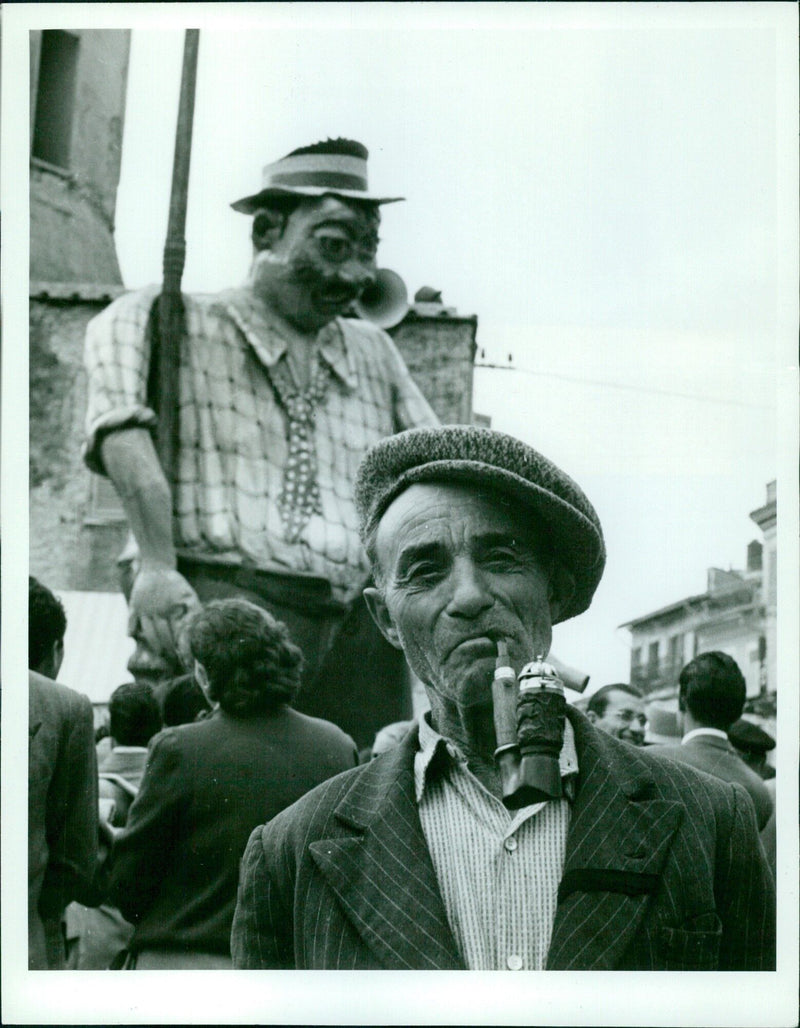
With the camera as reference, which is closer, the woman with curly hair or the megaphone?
the woman with curly hair

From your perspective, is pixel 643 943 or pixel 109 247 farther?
pixel 109 247

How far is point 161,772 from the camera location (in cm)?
309

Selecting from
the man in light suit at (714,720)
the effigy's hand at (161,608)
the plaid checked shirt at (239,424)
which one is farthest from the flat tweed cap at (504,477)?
the effigy's hand at (161,608)

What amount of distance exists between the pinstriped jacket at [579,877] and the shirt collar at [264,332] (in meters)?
1.41

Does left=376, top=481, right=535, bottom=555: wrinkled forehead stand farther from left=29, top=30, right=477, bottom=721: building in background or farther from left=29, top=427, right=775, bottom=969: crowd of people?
left=29, top=30, right=477, bottom=721: building in background

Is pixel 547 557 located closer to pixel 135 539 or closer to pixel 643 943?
pixel 643 943

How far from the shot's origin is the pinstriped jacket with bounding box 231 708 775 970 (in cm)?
240

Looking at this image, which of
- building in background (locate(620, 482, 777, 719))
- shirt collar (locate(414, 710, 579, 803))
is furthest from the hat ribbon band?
shirt collar (locate(414, 710, 579, 803))

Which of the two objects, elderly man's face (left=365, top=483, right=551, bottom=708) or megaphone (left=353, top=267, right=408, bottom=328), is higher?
megaphone (left=353, top=267, right=408, bottom=328)

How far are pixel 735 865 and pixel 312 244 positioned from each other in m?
1.91

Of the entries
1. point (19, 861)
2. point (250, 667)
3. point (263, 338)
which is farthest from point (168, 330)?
point (19, 861)

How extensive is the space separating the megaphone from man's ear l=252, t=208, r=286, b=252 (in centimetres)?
26

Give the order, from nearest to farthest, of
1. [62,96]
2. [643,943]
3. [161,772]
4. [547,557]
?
[643,943] → [547,557] → [161,772] → [62,96]

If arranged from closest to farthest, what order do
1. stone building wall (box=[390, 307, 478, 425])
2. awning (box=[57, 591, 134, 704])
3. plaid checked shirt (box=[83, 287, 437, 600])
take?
awning (box=[57, 591, 134, 704]) < plaid checked shirt (box=[83, 287, 437, 600]) < stone building wall (box=[390, 307, 478, 425])
